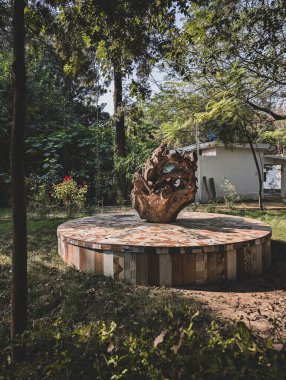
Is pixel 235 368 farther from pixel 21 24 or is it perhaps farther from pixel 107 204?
pixel 107 204

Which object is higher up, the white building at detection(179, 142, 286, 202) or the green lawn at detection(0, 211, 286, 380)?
the white building at detection(179, 142, 286, 202)

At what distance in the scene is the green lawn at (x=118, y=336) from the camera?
69.9 inches

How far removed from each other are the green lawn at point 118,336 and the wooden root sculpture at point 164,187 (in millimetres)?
1870

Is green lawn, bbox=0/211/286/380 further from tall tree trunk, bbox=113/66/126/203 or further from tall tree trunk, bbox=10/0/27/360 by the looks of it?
tall tree trunk, bbox=113/66/126/203

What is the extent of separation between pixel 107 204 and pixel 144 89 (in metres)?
9.26

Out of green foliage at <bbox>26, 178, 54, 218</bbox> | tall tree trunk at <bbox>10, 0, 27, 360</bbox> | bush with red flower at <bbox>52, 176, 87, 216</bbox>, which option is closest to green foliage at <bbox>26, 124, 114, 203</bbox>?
green foliage at <bbox>26, 178, 54, 218</bbox>

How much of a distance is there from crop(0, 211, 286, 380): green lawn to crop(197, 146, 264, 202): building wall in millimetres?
11528

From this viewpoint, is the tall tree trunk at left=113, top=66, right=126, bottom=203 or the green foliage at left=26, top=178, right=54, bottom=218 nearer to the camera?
the green foliage at left=26, top=178, right=54, bottom=218

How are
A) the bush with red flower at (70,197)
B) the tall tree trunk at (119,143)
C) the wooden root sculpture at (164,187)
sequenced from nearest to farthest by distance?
the wooden root sculpture at (164,187), the bush with red flower at (70,197), the tall tree trunk at (119,143)

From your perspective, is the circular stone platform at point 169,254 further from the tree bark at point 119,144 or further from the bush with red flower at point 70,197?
the tree bark at point 119,144

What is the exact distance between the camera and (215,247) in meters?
4.06

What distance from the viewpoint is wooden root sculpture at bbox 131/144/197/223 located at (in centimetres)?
574

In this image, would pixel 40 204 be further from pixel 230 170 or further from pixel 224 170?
pixel 230 170

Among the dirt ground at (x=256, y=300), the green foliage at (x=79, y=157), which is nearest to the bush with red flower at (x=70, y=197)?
the green foliage at (x=79, y=157)
